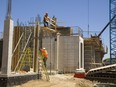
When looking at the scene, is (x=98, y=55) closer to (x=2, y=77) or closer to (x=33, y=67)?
(x=33, y=67)

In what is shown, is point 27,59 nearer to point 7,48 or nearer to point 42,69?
point 42,69

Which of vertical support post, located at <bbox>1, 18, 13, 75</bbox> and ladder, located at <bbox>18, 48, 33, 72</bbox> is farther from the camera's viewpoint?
ladder, located at <bbox>18, 48, 33, 72</bbox>

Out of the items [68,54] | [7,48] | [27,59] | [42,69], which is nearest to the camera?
[7,48]

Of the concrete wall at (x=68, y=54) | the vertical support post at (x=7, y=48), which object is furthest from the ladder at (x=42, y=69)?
the concrete wall at (x=68, y=54)

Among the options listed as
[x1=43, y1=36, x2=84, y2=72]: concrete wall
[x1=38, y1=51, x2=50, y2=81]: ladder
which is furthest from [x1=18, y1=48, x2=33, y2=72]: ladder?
[x1=43, y1=36, x2=84, y2=72]: concrete wall

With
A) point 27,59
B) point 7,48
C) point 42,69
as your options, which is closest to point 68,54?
point 42,69

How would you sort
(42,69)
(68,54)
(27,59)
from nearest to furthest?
(27,59)
(42,69)
(68,54)

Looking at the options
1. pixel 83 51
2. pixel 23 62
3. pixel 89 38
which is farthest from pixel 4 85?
pixel 89 38

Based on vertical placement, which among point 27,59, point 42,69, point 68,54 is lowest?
point 42,69

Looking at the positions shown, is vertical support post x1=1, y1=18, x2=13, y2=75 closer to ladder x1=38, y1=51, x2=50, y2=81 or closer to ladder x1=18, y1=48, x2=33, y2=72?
ladder x1=18, y1=48, x2=33, y2=72

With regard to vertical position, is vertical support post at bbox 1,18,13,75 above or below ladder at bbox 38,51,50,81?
above

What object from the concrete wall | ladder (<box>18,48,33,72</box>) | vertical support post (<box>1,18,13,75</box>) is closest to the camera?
vertical support post (<box>1,18,13,75</box>)

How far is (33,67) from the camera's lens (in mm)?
17828

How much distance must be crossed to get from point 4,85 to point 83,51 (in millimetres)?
16369
